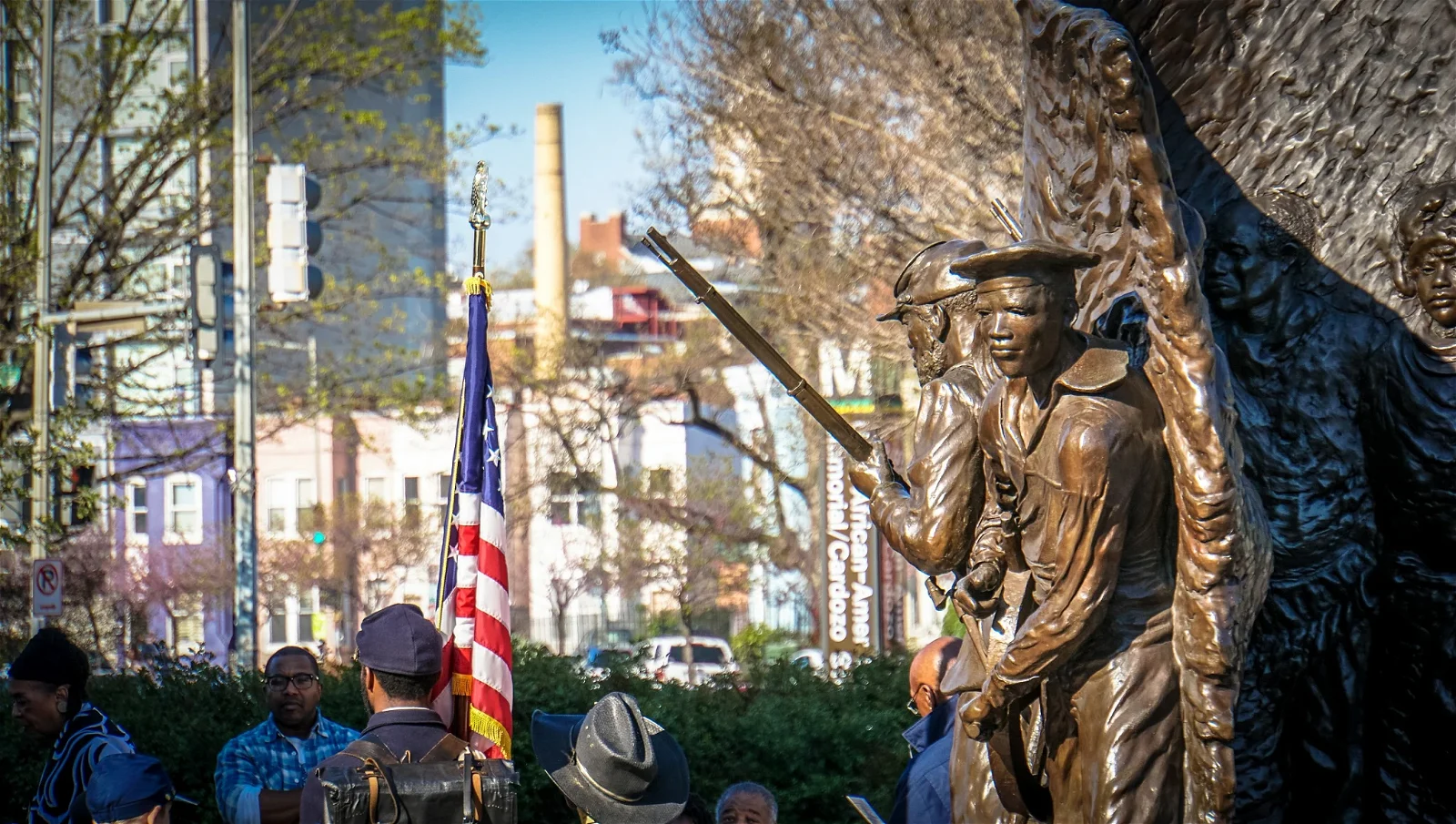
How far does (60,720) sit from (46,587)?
10355mm

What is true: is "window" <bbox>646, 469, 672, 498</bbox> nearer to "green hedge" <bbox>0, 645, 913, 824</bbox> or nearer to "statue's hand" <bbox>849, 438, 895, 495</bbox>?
"green hedge" <bbox>0, 645, 913, 824</bbox>

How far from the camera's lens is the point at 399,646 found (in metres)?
5.07

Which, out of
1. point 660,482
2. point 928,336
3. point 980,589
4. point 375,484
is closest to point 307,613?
point 375,484

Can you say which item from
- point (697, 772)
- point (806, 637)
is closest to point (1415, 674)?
point (697, 772)

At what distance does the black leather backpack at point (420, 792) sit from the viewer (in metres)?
4.10

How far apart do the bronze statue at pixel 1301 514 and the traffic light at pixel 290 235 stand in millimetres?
10113

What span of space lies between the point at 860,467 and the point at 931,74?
1185cm

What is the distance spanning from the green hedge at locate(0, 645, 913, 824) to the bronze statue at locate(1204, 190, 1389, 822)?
422cm

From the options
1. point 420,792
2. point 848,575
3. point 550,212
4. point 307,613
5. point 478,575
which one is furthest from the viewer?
point 550,212

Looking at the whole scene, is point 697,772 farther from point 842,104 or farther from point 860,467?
point 842,104

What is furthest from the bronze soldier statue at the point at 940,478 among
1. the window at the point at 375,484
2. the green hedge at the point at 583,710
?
the window at the point at 375,484

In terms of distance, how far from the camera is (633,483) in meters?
33.4

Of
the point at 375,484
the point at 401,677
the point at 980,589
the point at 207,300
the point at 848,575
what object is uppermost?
the point at 207,300

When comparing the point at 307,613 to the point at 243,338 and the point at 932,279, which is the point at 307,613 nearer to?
the point at 243,338
